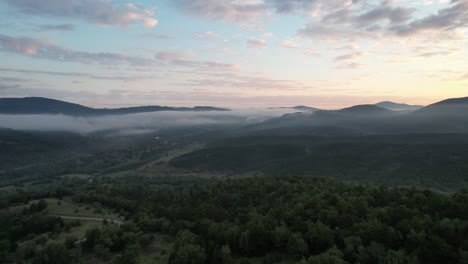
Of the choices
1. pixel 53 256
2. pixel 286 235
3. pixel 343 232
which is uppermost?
pixel 343 232

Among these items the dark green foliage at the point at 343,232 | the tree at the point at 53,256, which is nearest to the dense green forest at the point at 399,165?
the dark green foliage at the point at 343,232

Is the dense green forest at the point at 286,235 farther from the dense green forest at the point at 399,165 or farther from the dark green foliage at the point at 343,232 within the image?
the dense green forest at the point at 399,165

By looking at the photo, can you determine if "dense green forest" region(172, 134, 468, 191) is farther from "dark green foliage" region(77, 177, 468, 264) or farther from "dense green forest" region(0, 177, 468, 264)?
"dense green forest" region(0, 177, 468, 264)

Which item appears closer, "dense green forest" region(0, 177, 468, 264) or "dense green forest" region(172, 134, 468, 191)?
"dense green forest" region(0, 177, 468, 264)

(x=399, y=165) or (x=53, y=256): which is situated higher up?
(x=53, y=256)

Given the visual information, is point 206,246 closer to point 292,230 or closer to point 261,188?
point 292,230

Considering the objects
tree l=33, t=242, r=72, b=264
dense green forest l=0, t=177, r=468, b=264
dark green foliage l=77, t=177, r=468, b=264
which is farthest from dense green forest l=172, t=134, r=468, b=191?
tree l=33, t=242, r=72, b=264

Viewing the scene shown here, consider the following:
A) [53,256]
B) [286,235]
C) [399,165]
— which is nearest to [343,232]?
[286,235]

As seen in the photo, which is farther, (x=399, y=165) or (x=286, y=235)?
(x=399, y=165)

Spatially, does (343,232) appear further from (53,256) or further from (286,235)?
(53,256)

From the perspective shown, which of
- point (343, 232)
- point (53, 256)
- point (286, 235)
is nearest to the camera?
point (343, 232)

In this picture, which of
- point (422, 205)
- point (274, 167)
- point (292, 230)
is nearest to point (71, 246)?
point (292, 230)
